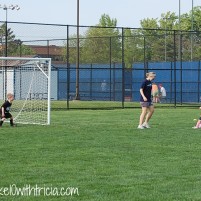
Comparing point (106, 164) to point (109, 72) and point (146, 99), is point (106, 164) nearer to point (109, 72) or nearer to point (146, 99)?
point (146, 99)

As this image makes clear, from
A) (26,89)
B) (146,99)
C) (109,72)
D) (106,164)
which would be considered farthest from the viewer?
(109,72)

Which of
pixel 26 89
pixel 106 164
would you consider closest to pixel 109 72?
pixel 26 89

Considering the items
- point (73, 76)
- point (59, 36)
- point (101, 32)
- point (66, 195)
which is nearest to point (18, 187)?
point (66, 195)

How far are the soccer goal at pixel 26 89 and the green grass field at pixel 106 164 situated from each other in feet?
23.8

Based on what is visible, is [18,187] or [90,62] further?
[90,62]

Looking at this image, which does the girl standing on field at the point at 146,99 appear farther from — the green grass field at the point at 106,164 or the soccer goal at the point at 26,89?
the soccer goal at the point at 26,89

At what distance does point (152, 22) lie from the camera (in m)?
79.1

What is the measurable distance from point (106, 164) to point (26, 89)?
2231 cm

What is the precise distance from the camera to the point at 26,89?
3259cm

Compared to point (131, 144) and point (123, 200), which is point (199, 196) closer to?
point (123, 200)

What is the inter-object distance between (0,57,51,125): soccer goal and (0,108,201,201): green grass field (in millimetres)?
7255

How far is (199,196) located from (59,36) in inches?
1127

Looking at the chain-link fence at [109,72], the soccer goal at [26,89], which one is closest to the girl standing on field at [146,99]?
the soccer goal at [26,89]

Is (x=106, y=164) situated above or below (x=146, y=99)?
below
